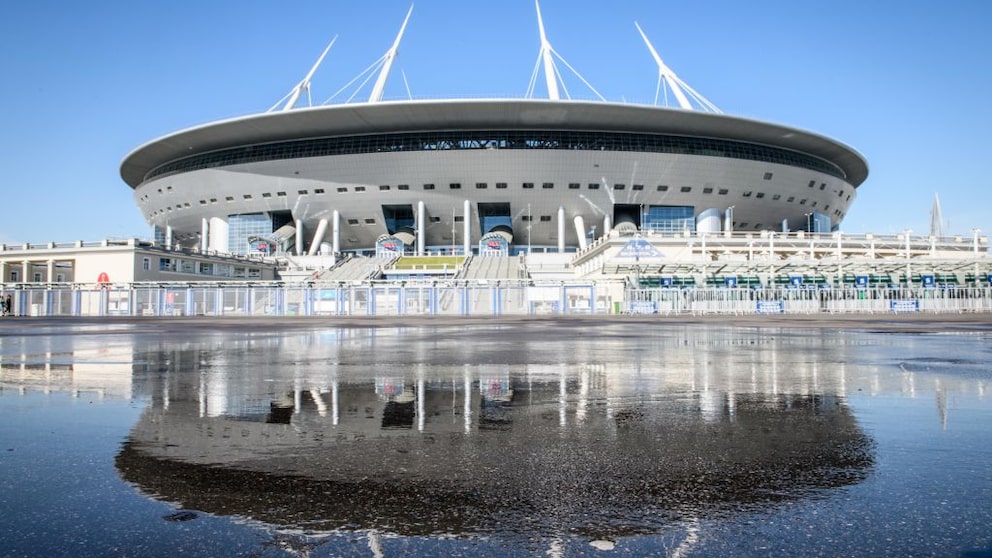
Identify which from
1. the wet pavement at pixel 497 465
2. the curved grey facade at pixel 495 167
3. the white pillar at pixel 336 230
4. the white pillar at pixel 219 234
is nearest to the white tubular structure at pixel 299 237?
the curved grey facade at pixel 495 167

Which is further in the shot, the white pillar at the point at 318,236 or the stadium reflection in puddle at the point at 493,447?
the white pillar at the point at 318,236

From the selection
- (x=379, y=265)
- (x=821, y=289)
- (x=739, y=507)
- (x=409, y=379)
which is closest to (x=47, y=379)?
(x=409, y=379)

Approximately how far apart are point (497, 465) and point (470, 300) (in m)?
42.6

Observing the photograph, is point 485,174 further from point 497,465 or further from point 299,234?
point 497,465

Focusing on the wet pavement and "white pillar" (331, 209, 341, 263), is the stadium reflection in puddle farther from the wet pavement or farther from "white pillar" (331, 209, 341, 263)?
"white pillar" (331, 209, 341, 263)

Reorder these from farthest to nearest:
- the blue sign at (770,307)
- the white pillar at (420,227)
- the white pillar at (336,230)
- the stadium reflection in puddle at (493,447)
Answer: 1. the white pillar at (336,230)
2. the white pillar at (420,227)
3. the blue sign at (770,307)
4. the stadium reflection in puddle at (493,447)

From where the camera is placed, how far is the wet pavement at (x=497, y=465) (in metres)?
2.71

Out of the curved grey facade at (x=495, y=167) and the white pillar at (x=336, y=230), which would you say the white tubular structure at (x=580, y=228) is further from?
the white pillar at (x=336, y=230)

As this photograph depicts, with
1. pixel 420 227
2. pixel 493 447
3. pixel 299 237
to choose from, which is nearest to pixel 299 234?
pixel 299 237

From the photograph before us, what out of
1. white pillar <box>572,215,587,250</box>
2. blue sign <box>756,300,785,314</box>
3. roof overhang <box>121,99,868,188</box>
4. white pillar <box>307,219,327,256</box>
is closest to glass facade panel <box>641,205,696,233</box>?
white pillar <box>572,215,587,250</box>

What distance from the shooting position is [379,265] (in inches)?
2982

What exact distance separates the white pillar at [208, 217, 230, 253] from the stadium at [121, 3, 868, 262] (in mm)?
230

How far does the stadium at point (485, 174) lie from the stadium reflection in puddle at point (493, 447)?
6667 centimetres

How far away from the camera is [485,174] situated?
260ft
